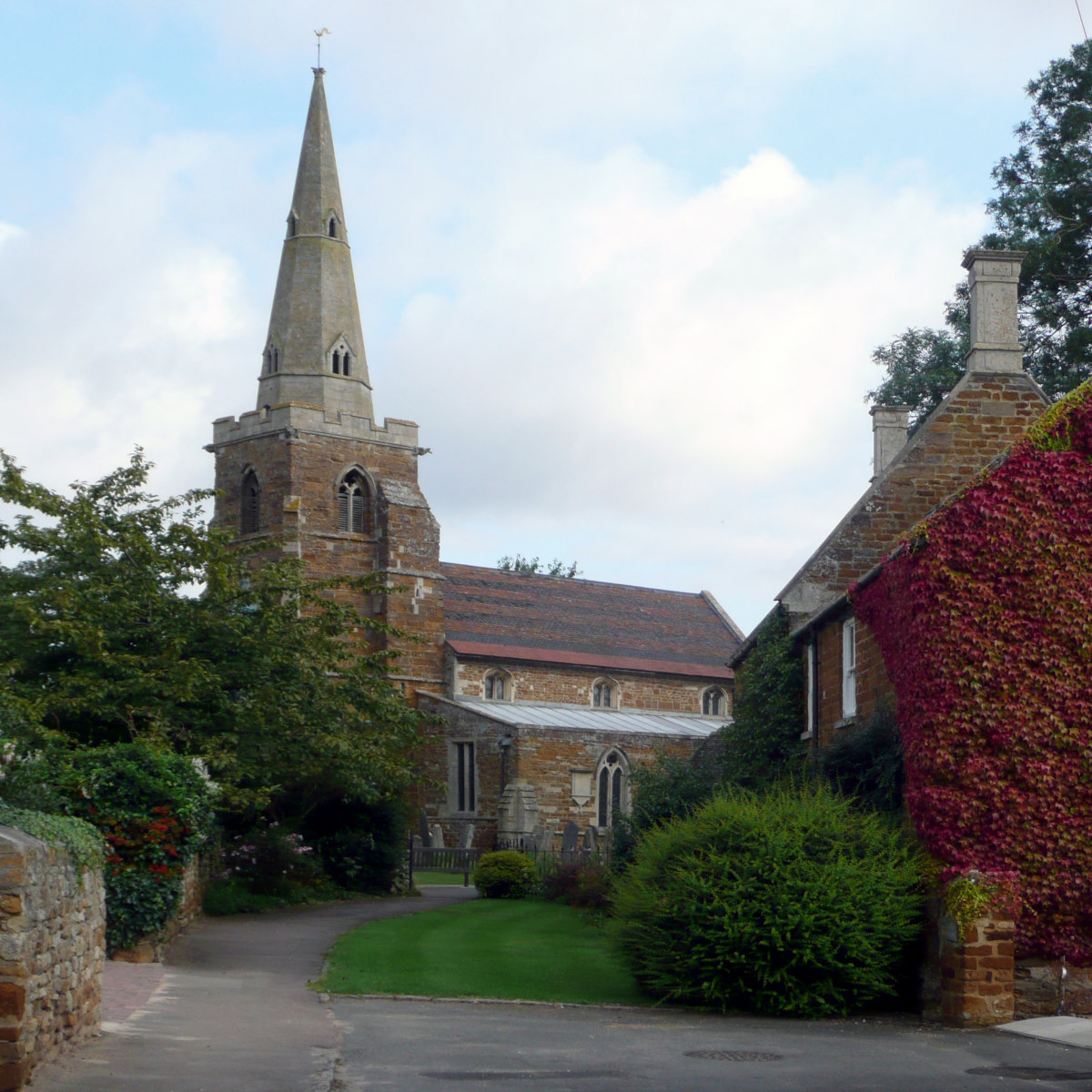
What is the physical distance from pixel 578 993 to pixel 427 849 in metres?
28.9

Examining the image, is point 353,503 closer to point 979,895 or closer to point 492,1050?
point 979,895

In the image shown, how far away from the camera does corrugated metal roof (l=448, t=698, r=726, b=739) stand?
172 ft

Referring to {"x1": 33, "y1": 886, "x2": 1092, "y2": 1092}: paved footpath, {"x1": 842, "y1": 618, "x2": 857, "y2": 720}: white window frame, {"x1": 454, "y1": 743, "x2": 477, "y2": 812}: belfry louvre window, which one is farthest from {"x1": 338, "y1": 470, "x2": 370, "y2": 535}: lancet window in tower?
{"x1": 33, "y1": 886, "x2": 1092, "y2": 1092}: paved footpath

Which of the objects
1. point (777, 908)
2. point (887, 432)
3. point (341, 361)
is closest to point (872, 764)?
point (777, 908)

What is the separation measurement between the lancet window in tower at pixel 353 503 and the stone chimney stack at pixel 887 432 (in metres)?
30.3

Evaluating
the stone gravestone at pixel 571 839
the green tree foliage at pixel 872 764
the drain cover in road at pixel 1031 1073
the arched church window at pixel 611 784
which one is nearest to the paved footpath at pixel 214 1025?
the drain cover in road at pixel 1031 1073

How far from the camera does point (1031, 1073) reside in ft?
36.1

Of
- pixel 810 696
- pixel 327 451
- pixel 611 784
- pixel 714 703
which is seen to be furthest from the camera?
pixel 714 703

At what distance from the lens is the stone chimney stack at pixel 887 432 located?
93.5ft

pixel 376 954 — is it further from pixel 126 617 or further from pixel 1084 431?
pixel 1084 431

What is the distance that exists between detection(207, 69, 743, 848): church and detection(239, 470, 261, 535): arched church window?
71 mm

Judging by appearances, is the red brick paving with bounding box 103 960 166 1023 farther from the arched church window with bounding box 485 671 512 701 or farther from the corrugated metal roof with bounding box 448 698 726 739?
the arched church window with bounding box 485 671 512 701

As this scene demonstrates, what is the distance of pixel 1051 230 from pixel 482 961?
2325cm

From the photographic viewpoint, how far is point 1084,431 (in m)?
15.7
